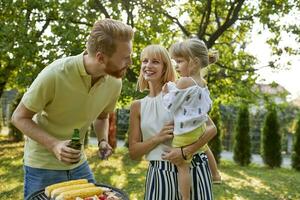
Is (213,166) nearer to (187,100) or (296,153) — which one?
(187,100)

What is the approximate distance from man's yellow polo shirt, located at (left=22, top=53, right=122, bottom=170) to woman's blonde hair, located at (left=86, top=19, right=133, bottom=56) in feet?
0.54

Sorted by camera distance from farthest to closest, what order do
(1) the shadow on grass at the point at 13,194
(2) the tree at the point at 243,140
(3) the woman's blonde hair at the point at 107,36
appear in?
(2) the tree at the point at 243,140 → (1) the shadow on grass at the point at 13,194 → (3) the woman's blonde hair at the point at 107,36

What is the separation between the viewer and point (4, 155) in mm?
9867

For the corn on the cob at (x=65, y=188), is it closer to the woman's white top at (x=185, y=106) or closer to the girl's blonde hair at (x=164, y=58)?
the woman's white top at (x=185, y=106)

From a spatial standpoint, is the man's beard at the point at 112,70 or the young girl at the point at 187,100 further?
the young girl at the point at 187,100

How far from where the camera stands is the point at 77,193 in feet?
5.82

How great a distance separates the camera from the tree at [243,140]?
1112 centimetres

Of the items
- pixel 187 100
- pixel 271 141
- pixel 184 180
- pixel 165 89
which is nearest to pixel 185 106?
pixel 187 100

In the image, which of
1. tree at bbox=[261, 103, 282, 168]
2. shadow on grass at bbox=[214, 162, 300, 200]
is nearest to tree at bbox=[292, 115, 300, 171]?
tree at bbox=[261, 103, 282, 168]

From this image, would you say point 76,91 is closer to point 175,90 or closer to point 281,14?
point 175,90

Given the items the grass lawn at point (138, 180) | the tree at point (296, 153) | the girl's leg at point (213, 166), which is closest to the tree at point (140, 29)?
the grass lawn at point (138, 180)

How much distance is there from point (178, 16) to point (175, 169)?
7008mm

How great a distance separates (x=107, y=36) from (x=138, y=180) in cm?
570

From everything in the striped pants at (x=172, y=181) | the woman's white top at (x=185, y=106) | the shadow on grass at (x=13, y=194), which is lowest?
the shadow on grass at (x=13, y=194)
